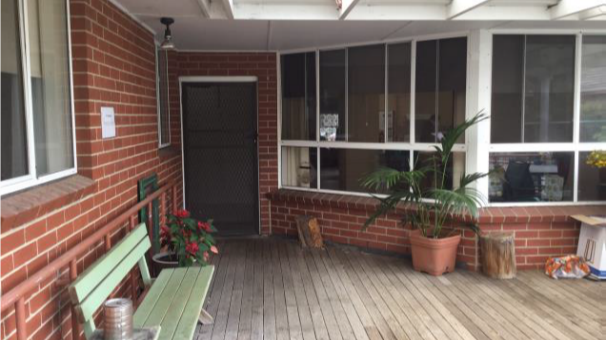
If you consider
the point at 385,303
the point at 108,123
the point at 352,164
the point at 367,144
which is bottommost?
the point at 385,303

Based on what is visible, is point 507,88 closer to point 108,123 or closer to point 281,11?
point 281,11

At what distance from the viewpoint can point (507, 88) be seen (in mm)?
4992

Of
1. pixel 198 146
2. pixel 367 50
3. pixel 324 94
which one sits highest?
pixel 367 50

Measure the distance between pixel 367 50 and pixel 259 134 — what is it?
1709mm

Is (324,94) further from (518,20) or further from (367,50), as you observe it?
(518,20)

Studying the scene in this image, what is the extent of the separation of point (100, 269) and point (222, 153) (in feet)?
13.0

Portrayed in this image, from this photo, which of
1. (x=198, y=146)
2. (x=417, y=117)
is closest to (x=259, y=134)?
(x=198, y=146)

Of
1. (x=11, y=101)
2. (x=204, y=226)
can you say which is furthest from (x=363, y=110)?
(x=11, y=101)

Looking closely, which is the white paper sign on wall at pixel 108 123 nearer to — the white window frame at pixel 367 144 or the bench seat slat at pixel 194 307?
the bench seat slat at pixel 194 307

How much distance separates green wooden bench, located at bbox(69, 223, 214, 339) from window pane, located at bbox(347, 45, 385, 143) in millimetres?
2694

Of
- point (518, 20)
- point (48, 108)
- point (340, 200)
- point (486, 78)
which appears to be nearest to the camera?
point (48, 108)

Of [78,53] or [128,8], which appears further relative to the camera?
[128,8]

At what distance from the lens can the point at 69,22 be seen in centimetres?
294

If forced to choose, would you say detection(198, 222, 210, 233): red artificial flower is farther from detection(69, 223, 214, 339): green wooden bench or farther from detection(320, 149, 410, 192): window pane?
detection(320, 149, 410, 192): window pane
